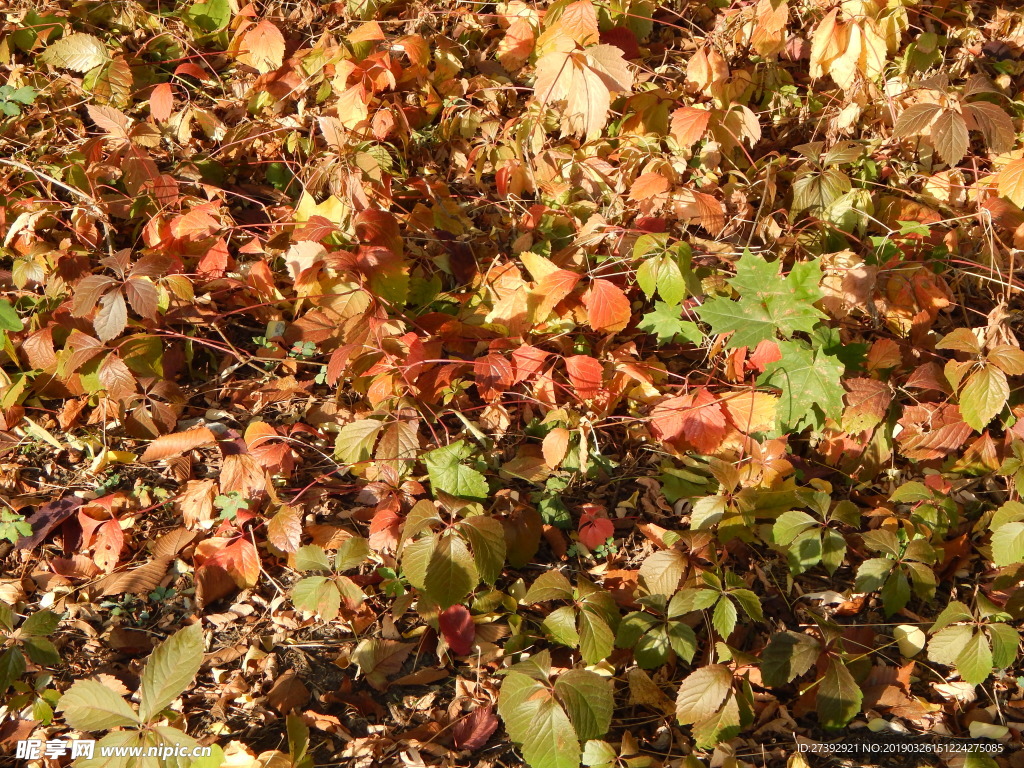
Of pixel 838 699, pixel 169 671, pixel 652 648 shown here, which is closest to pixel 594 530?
pixel 652 648

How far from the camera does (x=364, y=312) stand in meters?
2.31

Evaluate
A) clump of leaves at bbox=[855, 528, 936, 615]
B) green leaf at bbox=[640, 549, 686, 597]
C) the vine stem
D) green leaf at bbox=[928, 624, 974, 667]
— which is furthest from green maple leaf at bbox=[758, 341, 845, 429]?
the vine stem

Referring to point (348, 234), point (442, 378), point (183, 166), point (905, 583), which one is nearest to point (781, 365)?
point (905, 583)

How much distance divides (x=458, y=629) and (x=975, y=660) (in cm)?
117

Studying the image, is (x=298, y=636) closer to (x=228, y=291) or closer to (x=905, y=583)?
(x=228, y=291)

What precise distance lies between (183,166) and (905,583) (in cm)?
270

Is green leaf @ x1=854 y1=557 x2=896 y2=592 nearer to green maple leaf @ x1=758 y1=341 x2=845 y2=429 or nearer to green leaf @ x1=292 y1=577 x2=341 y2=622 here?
green maple leaf @ x1=758 y1=341 x2=845 y2=429

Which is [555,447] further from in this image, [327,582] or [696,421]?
[327,582]

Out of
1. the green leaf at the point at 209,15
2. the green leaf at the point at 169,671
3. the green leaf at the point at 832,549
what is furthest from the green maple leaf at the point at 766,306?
the green leaf at the point at 209,15

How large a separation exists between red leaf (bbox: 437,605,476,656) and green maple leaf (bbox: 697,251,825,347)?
94cm

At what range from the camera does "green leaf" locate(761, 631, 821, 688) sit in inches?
68.4

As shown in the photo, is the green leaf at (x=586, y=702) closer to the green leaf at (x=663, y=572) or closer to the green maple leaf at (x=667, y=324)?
the green leaf at (x=663, y=572)

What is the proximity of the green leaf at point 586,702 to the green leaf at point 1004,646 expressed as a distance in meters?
0.88

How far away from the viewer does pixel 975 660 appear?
5.62 ft
